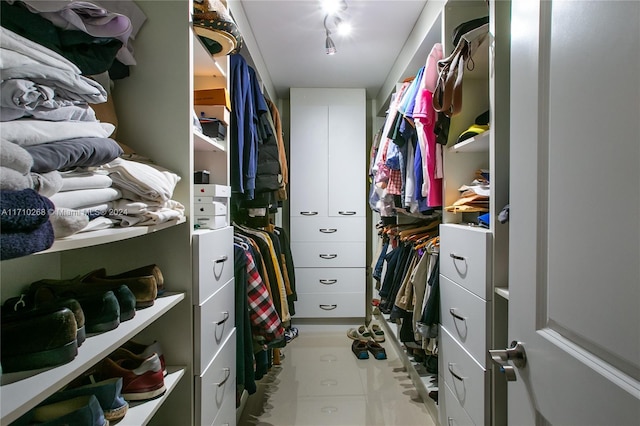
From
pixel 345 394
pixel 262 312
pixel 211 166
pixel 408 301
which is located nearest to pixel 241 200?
pixel 211 166

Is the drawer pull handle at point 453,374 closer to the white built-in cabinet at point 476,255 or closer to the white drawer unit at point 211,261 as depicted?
the white built-in cabinet at point 476,255

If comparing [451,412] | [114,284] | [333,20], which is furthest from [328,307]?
[114,284]

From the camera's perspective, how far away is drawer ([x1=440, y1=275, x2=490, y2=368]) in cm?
115

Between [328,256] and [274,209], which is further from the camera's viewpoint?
[328,256]

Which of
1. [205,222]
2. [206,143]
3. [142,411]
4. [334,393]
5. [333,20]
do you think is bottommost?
[334,393]

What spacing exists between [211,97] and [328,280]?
2.11 meters

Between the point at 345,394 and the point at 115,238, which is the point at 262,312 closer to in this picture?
the point at 345,394

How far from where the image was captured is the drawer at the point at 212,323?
107 centimetres

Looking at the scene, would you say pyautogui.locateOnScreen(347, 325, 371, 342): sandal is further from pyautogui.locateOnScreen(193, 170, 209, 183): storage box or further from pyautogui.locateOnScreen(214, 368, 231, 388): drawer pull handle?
pyautogui.locateOnScreen(193, 170, 209, 183): storage box

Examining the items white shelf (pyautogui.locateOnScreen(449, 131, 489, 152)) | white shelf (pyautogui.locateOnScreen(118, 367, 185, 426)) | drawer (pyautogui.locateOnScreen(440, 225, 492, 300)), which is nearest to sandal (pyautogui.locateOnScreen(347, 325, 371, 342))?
drawer (pyautogui.locateOnScreen(440, 225, 492, 300))

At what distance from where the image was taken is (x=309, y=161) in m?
3.10

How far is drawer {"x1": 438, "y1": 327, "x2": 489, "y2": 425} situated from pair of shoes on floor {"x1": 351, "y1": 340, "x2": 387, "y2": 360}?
3.23ft

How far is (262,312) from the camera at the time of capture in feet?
5.24

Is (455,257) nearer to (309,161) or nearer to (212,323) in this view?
(212,323)
